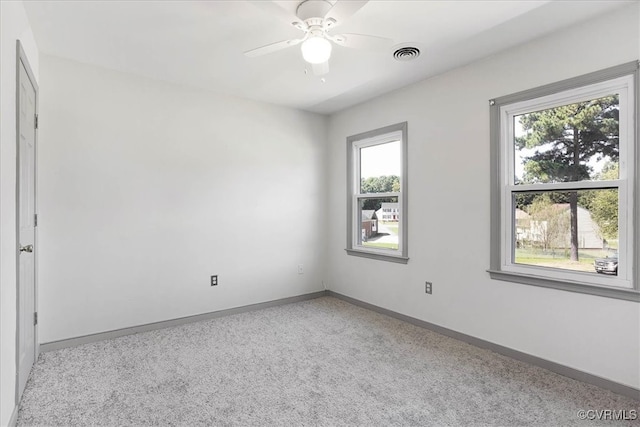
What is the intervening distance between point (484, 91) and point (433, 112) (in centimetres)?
53

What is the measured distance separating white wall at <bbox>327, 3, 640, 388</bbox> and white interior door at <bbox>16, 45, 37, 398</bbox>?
10.5 feet

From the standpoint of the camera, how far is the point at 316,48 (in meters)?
2.03

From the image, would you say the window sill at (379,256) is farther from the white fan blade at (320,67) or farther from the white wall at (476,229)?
the white fan blade at (320,67)

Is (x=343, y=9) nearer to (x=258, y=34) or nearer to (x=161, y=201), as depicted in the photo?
(x=258, y=34)

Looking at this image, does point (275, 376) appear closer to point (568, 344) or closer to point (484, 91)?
point (568, 344)

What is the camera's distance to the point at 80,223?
120 inches

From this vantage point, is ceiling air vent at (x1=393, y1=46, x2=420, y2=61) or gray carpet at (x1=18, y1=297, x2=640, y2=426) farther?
ceiling air vent at (x1=393, y1=46, x2=420, y2=61)

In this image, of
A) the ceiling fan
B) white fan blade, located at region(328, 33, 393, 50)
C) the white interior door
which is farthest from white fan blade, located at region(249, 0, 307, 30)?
the white interior door

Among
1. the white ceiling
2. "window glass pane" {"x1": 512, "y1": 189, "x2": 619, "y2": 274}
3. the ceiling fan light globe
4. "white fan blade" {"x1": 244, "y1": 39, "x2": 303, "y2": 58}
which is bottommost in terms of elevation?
"window glass pane" {"x1": 512, "y1": 189, "x2": 619, "y2": 274}

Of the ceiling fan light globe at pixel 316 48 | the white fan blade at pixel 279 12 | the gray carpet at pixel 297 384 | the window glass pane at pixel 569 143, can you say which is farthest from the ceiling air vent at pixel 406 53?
the gray carpet at pixel 297 384

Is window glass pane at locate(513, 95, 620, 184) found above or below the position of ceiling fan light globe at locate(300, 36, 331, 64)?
below

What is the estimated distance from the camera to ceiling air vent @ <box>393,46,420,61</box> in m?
2.60

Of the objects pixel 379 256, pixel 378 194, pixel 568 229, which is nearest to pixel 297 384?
pixel 379 256

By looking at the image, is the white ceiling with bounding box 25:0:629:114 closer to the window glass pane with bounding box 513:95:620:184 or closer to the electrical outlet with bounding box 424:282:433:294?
the window glass pane with bounding box 513:95:620:184
